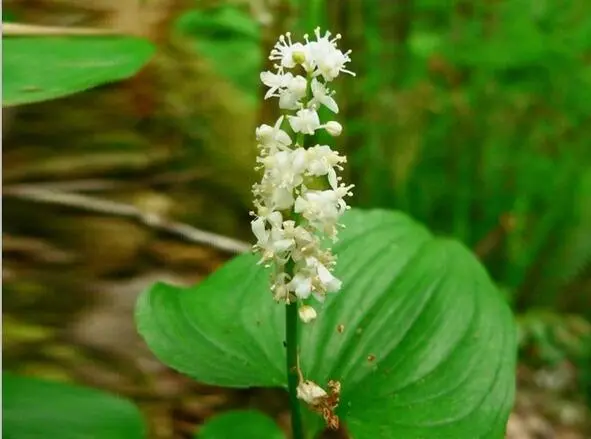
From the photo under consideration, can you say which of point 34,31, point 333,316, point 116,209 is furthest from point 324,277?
point 116,209

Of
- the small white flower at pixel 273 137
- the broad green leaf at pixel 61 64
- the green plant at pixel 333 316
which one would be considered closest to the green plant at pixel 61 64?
the broad green leaf at pixel 61 64

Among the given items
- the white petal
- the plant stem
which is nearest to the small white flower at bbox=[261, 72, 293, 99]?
the white petal

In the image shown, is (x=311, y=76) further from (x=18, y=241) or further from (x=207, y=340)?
(x=18, y=241)

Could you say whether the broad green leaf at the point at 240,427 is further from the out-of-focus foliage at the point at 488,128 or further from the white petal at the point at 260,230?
the out-of-focus foliage at the point at 488,128

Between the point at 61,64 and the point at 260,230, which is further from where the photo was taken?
the point at 61,64

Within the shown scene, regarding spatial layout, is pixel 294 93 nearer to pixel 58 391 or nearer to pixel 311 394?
pixel 311 394

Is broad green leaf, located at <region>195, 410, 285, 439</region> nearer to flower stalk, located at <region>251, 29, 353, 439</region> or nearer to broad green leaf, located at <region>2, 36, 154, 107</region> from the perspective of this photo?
flower stalk, located at <region>251, 29, 353, 439</region>

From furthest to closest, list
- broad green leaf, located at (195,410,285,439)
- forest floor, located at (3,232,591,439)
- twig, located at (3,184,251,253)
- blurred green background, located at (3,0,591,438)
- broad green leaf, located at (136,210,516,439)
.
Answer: blurred green background, located at (3,0,591,438), twig, located at (3,184,251,253), forest floor, located at (3,232,591,439), broad green leaf, located at (195,410,285,439), broad green leaf, located at (136,210,516,439)
